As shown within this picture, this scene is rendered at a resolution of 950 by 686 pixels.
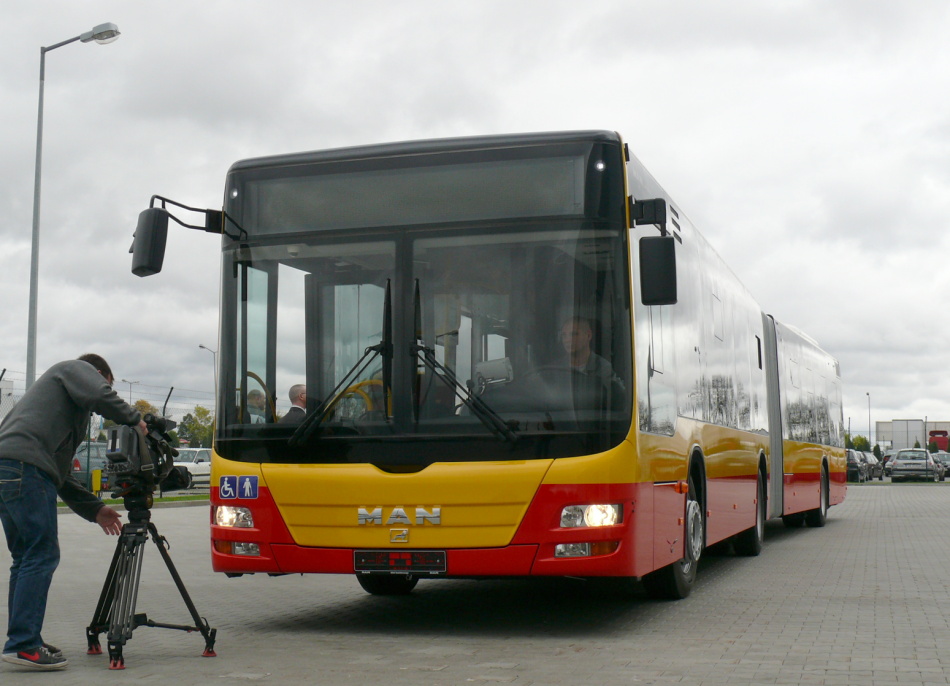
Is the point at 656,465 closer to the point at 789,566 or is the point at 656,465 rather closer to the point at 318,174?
the point at 318,174

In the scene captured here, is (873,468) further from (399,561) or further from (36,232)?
(399,561)

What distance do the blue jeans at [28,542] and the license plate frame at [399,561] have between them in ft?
6.14

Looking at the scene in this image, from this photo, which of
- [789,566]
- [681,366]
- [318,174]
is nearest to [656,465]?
[681,366]

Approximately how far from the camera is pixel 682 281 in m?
10.4

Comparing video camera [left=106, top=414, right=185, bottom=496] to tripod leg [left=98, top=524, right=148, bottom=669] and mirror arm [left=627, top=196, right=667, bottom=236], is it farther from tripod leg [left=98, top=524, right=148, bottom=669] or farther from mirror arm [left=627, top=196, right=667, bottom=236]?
mirror arm [left=627, top=196, right=667, bottom=236]

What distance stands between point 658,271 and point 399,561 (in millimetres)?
2357

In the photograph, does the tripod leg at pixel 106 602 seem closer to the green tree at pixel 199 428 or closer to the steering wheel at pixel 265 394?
the steering wheel at pixel 265 394

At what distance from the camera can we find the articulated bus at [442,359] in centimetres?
788

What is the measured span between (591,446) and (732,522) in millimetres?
5134

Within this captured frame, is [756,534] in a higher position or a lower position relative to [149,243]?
lower

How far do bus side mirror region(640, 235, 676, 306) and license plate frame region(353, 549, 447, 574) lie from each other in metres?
2.00

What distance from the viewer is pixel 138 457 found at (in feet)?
23.7

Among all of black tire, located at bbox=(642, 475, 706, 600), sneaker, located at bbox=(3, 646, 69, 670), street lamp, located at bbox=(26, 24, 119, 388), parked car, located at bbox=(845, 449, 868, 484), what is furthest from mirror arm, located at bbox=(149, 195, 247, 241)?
parked car, located at bbox=(845, 449, 868, 484)

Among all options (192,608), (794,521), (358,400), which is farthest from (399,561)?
(794,521)
